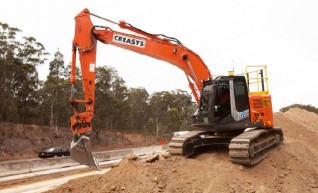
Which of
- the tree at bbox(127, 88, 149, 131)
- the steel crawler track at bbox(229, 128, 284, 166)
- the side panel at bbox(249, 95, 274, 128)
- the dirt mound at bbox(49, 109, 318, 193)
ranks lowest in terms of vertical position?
the dirt mound at bbox(49, 109, 318, 193)

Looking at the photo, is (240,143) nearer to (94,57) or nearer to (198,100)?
(198,100)

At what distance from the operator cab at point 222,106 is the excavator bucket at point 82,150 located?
363 centimetres

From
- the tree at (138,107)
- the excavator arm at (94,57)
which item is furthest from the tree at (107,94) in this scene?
the excavator arm at (94,57)

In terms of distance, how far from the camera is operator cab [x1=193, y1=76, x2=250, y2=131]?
11.1m

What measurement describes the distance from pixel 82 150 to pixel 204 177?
3576 mm

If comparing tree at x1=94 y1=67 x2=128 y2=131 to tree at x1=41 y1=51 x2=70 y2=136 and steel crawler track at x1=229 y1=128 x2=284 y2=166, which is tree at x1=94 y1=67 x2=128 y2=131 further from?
steel crawler track at x1=229 y1=128 x2=284 y2=166

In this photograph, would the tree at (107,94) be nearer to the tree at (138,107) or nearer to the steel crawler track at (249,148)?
the tree at (138,107)

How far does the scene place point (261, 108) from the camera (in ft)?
41.6

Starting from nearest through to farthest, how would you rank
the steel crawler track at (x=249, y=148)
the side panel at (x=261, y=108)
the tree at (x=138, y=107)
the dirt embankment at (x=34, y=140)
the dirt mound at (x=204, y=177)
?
the dirt mound at (x=204, y=177) < the steel crawler track at (x=249, y=148) < the side panel at (x=261, y=108) < the dirt embankment at (x=34, y=140) < the tree at (x=138, y=107)

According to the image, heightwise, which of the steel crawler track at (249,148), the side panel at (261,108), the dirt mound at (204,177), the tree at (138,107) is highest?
the tree at (138,107)

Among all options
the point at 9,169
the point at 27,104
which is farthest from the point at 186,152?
the point at 27,104

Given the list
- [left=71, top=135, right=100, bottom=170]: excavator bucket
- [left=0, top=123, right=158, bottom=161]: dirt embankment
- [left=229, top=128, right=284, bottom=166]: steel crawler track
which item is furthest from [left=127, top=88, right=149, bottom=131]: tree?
[left=71, top=135, right=100, bottom=170]: excavator bucket

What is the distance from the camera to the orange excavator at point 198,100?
400 inches

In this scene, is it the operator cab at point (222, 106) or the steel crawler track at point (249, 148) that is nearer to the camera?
the steel crawler track at point (249, 148)
